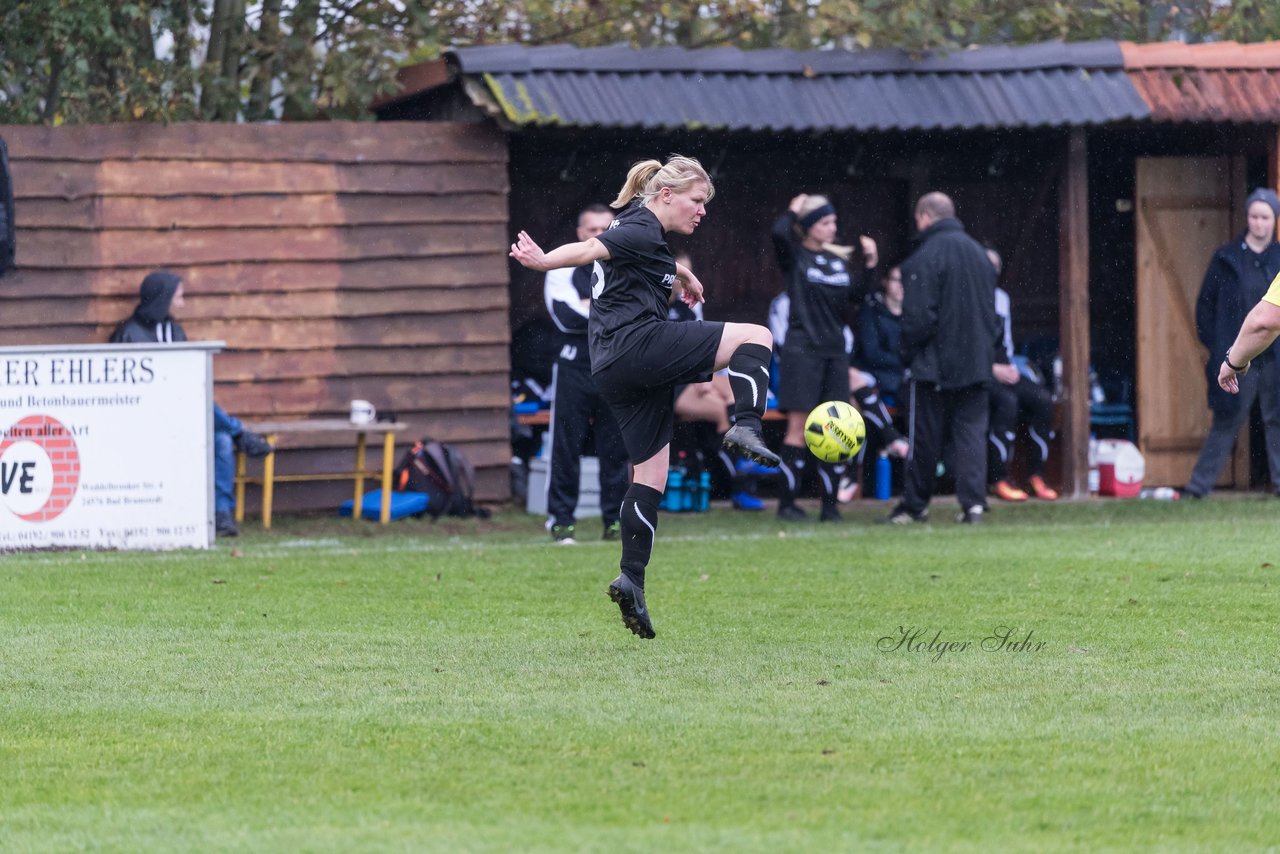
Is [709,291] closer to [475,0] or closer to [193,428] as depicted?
[475,0]

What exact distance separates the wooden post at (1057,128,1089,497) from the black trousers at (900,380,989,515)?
1.93 m

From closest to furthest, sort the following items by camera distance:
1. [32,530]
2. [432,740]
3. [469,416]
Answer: [432,740] → [32,530] → [469,416]

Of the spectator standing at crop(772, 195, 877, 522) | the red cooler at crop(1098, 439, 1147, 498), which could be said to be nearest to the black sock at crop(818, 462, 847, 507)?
the spectator standing at crop(772, 195, 877, 522)

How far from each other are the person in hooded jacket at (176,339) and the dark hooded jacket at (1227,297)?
703 centimetres

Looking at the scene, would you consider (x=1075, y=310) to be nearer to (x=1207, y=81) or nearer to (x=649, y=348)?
(x=1207, y=81)

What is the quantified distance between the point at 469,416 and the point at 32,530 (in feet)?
13.2

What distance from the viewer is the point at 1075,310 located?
15273 mm

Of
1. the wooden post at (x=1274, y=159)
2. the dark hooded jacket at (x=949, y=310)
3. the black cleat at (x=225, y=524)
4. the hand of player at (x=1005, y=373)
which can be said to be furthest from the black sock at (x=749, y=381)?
the wooden post at (x=1274, y=159)

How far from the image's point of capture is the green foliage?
47.7 feet

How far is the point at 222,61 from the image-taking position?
1570 cm

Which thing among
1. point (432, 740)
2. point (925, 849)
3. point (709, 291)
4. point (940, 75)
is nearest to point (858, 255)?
point (709, 291)

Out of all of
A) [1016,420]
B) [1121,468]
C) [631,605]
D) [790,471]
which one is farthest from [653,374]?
[1121,468]

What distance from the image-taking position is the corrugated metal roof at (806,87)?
14.1 m

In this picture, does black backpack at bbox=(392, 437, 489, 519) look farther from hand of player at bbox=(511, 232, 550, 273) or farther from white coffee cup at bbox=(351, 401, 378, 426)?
hand of player at bbox=(511, 232, 550, 273)
